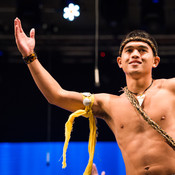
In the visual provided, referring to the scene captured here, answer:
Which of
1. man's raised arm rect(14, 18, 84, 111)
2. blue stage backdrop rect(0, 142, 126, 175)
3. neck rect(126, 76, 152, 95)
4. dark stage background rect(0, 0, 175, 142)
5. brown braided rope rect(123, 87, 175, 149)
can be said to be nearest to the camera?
brown braided rope rect(123, 87, 175, 149)

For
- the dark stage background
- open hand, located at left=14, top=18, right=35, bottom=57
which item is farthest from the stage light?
open hand, located at left=14, top=18, right=35, bottom=57

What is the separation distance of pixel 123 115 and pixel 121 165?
4.28ft

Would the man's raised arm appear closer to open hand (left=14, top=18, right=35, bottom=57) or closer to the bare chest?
open hand (left=14, top=18, right=35, bottom=57)

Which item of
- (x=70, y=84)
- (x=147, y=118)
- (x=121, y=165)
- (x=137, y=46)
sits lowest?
(x=121, y=165)

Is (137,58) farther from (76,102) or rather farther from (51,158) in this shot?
(51,158)

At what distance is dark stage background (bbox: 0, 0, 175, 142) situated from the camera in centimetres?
425

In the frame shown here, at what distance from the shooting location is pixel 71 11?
3.68 meters

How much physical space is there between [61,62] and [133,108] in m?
2.67

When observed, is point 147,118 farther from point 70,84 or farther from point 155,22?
point 70,84

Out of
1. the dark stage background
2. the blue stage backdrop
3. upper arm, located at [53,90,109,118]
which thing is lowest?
the blue stage backdrop

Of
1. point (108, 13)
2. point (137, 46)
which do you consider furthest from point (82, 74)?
point (137, 46)

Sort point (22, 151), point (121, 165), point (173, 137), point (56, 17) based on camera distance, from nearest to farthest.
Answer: point (173, 137)
point (121, 165)
point (22, 151)
point (56, 17)

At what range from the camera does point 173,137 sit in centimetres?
192

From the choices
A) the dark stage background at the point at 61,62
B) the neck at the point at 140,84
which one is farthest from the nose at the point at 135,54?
the dark stage background at the point at 61,62
